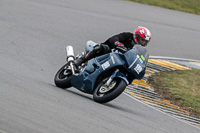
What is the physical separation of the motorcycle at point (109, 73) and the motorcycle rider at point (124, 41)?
118 millimetres

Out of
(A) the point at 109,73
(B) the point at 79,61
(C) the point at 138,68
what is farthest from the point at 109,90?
(B) the point at 79,61

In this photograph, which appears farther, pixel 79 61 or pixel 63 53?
pixel 63 53

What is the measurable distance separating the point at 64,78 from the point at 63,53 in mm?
3356

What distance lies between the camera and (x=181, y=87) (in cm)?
1060

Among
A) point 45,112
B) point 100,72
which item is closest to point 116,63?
point 100,72

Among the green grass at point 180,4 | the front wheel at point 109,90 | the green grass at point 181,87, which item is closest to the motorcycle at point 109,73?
the front wheel at point 109,90

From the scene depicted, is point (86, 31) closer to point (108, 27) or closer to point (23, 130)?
point (108, 27)

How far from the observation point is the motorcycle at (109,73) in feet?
24.9

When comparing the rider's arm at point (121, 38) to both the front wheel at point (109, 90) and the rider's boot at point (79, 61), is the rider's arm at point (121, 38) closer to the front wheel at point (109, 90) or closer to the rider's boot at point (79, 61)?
the rider's boot at point (79, 61)

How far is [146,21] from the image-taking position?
16250mm

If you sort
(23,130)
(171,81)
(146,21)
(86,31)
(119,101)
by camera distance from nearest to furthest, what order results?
1. (23,130)
2. (119,101)
3. (171,81)
4. (86,31)
5. (146,21)

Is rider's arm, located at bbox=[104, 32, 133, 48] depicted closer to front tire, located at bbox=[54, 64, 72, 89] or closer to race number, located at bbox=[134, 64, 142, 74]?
race number, located at bbox=[134, 64, 142, 74]

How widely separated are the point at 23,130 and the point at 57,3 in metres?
11.8

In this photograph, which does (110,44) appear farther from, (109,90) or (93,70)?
(109,90)
